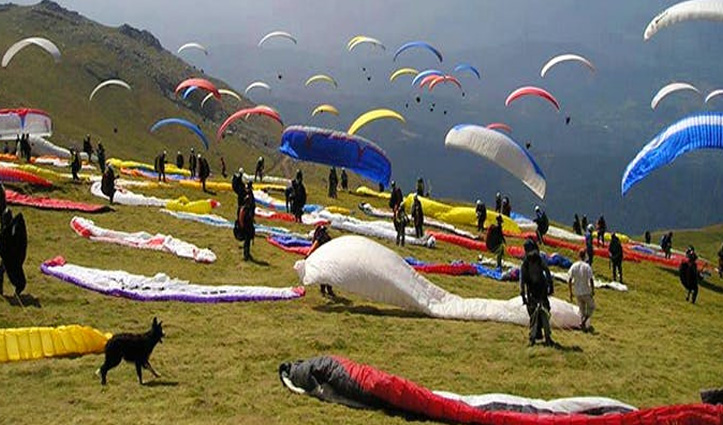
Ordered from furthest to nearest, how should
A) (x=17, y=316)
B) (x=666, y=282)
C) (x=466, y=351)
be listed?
(x=666, y=282), (x=17, y=316), (x=466, y=351)

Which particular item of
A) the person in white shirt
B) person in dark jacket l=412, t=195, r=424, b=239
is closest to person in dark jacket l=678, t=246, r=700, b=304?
person in dark jacket l=412, t=195, r=424, b=239

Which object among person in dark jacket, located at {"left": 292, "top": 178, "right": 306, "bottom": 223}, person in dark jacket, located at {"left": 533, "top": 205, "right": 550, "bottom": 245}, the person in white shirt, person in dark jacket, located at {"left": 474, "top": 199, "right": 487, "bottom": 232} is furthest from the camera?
person in dark jacket, located at {"left": 474, "top": 199, "right": 487, "bottom": 232}

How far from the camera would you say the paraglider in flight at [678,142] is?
18.3m

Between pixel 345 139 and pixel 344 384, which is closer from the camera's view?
pixel 344 384

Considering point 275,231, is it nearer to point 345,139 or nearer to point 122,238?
point 122,238

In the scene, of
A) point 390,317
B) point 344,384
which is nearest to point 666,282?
point 390,317

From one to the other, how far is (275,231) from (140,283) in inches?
398

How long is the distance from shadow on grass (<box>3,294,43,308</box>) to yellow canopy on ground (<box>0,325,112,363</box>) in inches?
131

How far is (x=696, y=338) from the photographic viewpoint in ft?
59.3

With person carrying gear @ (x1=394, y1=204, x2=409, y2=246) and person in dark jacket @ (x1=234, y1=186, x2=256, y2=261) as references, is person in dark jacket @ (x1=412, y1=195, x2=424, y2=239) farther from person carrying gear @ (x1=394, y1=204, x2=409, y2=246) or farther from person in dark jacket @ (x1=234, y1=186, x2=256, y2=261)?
person in dark jacket @ (x1=234, y1=186, x2=256, y2=261)

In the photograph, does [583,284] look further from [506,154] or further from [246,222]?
[246,222]

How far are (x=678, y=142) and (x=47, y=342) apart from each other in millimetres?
16117

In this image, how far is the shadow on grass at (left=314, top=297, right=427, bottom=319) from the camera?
683 inches

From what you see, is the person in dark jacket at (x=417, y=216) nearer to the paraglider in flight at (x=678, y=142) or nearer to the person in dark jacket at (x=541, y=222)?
the person in dark jacket at (x=541, y=222)
